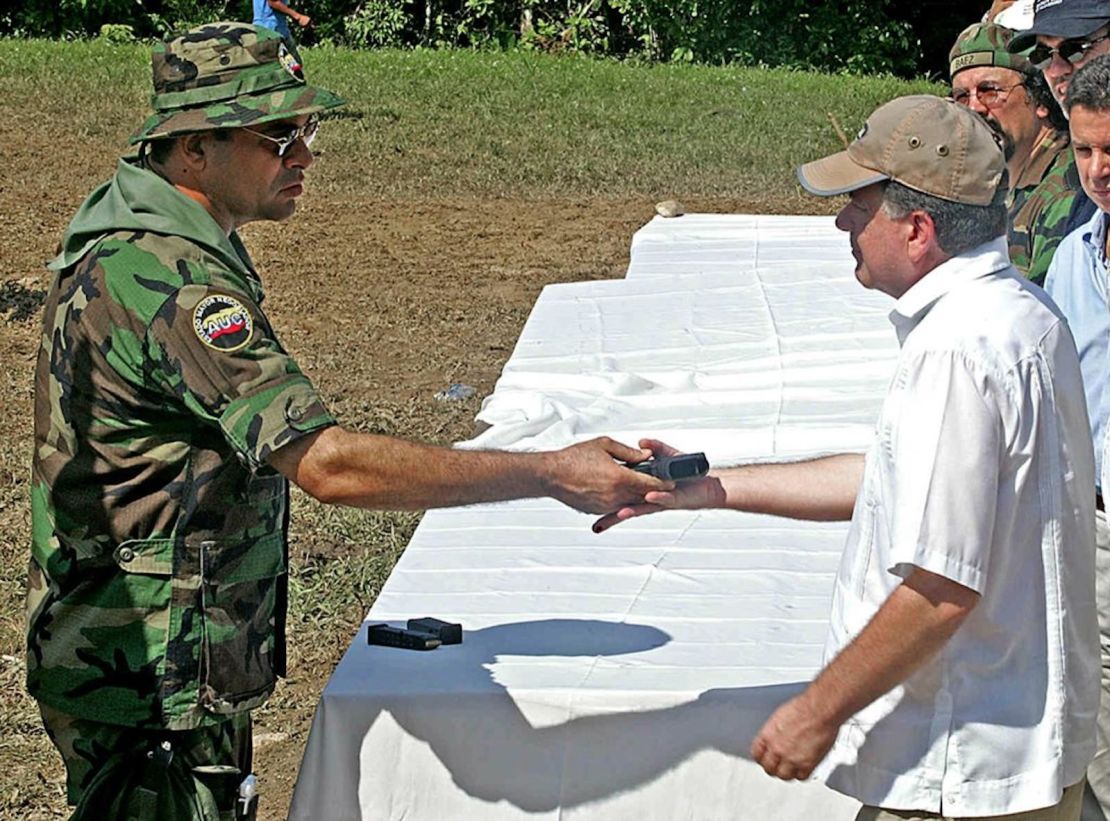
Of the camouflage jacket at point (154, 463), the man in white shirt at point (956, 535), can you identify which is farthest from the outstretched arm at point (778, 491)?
the camouflage jacket at point (154, 463)

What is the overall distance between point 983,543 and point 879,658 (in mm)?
178

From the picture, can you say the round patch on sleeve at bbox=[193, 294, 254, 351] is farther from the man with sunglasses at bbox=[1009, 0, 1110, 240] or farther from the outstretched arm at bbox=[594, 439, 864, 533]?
the man with sunglasses at bbox=[1009, 0, 1110, 240]

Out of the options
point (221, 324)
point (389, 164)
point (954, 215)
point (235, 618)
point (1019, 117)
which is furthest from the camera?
point (389, 164)

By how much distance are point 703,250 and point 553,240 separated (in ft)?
8.55

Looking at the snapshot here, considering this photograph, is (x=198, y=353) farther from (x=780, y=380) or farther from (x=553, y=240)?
(x=553, y=240)

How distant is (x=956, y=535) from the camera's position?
5.96 ft

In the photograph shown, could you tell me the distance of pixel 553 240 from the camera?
366 inches

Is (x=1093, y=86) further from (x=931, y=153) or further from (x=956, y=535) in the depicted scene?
(x=956, y=535)

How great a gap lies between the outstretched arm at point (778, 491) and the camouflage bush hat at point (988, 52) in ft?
5.12

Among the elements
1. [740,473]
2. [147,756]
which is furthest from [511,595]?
[147,756]

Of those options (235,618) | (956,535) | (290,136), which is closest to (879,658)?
(956,535)

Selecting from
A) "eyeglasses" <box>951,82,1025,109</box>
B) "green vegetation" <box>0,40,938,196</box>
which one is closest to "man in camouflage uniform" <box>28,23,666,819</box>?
"eyeglasses" <box>951,82,1025,109</box>

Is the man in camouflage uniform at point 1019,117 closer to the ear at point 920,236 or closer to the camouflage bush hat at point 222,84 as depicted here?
the ear at point 920,236

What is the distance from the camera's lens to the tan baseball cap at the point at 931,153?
1.90m
